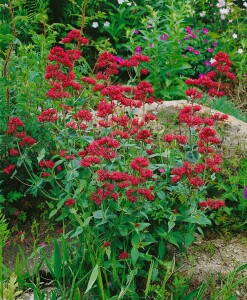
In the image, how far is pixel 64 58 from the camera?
127 inches

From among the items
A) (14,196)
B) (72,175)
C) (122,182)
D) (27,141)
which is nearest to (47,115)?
(27,141)

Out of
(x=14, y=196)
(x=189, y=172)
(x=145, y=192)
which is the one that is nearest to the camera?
(x=145, y=192)

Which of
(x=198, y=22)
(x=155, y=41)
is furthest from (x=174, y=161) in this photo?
(x=198, y=22)

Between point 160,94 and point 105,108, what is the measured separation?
2667 millimetres

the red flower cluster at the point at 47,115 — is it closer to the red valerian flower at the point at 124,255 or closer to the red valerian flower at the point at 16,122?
the red valerian flower at the point at 16,122

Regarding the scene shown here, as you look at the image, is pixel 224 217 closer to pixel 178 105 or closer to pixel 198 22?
pixel 178 105

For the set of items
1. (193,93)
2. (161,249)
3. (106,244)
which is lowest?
(161,249)

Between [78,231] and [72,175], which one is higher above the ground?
[72,175]

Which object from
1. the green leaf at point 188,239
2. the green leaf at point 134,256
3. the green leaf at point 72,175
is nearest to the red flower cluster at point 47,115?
the green leaf at point 72,175

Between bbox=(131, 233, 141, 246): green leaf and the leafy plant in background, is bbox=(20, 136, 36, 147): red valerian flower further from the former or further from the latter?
the leafy plant in background

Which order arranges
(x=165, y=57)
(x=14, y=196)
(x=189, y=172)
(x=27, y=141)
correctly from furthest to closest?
(x=165, y=57) < (x=14, y=196) < (x=27, y=141) < (x=189, y=172)

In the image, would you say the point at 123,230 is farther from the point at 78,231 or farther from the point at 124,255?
the point at 78,231

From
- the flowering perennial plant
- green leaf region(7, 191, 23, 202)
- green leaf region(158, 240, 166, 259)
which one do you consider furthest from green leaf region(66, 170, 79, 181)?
green leaf region(7, 191, 23, 202)

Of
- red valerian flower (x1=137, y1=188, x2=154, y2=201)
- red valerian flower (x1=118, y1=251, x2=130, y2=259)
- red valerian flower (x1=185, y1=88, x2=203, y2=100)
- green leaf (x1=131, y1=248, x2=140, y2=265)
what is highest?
red valerian flower (x1=185, y1=88, x2=203, y2=100)
